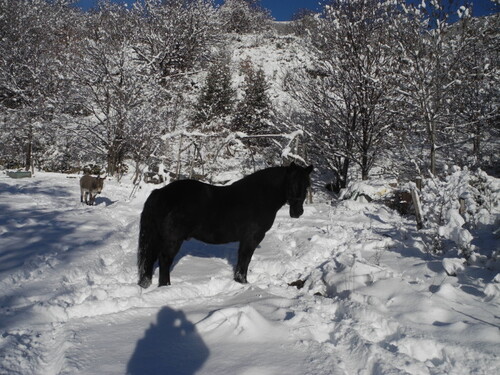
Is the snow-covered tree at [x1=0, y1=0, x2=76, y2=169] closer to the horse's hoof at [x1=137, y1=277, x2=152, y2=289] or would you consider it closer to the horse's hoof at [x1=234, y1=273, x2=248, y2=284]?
the horse's hoof at [x1=137, y1=277, x2=152, y2=289]

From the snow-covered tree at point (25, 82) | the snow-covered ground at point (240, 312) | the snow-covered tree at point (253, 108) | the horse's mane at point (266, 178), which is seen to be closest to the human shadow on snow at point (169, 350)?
the snow-covered ground at point (240, 312)

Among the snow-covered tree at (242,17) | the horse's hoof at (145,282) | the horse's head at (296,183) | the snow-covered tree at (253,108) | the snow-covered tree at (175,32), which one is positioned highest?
the snow-covered tree at (242,17)

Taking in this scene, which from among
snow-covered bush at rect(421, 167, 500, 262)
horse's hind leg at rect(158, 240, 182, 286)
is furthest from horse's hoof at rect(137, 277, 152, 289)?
snow-covered bush at rect(421, 167, 500, 262)

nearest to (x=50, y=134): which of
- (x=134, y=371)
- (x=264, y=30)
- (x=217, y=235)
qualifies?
(x=217, y=235)

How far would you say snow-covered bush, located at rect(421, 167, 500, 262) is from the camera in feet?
15.3

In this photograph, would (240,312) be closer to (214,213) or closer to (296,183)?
(214,213)

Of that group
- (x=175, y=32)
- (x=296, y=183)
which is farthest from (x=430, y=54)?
(x=175, y=32)

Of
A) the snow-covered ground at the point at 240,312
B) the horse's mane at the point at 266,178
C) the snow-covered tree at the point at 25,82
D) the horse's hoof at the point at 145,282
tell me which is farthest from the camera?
the snow-covered tree at the point at 25,82

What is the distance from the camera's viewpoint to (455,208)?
207 inches

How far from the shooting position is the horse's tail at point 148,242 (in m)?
3.80

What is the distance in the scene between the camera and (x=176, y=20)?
2736cm

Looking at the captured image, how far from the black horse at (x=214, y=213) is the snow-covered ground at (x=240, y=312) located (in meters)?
0.40

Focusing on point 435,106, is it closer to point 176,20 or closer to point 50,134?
point 50,134

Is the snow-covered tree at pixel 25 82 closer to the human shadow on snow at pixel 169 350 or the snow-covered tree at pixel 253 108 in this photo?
the snow-covered tree at pixel 253 108
